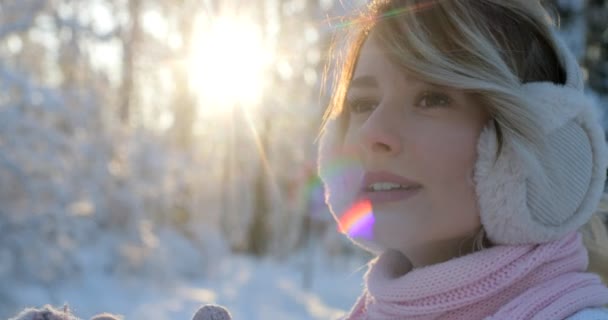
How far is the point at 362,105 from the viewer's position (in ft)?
4.30

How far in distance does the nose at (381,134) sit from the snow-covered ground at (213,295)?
3665 millimetres

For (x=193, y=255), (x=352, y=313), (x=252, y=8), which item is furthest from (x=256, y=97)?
(x=352, y=313)

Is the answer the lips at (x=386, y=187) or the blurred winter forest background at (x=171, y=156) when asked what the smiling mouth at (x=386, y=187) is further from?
the blurred winter forest background at (x=171, y=156)

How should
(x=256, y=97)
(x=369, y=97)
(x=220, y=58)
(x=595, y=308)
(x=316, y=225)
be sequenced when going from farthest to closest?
(x=316, y=225) → (x=256, y=97) → (x=220, y=58) → (x=369, y=97) → (x=595, y=308)

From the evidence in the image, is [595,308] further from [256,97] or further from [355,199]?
[256,97]

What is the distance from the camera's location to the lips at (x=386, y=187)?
45.5 inches

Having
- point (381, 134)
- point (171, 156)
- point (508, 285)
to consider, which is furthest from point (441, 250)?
point (171, 156)

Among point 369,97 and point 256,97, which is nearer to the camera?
point 369,97

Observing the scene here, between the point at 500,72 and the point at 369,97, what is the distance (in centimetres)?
27

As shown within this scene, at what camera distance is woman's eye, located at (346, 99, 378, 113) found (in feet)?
4.20

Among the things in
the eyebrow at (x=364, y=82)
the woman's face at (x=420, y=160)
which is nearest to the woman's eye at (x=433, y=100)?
the woman's face at (x=420, y=160)

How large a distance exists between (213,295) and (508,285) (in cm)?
747

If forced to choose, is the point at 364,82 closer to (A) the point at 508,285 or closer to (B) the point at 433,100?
(B) the point at 433,100

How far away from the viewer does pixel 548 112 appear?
113 centimetres
